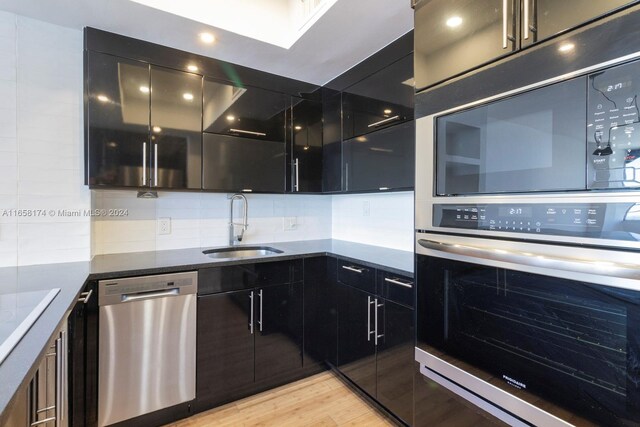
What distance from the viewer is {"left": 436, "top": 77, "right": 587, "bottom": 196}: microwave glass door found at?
0.86 m

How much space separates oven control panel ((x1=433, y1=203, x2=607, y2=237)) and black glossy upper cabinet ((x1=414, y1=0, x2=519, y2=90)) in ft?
1.65

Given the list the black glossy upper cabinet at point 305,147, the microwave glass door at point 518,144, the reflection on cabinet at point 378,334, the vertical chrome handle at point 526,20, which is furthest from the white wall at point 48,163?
the vertical chrome handle at point 526,20

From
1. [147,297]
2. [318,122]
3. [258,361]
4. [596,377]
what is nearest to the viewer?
[596,377]

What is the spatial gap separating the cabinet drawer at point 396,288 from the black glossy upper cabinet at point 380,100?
2.96 feet

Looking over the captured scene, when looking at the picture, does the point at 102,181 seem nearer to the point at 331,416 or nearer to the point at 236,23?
the point at 236,23

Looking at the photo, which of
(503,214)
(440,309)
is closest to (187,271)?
(440,309)

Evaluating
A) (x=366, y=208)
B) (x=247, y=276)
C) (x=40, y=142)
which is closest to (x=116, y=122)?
(x=40, y=142)

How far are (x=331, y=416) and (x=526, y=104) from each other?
188 cm

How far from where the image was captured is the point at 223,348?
6.25 feet

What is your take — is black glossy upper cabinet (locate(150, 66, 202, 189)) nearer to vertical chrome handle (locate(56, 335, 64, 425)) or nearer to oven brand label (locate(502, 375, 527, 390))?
vertical chrome handle (locate(56, 335, 64, 425))

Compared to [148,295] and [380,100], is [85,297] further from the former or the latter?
[380,100]

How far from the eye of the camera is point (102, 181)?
1.81 m

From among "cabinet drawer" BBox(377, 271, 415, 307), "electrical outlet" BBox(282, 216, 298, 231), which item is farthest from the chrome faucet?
"cabinet drawer" BBox(377, 271, 415, 307)

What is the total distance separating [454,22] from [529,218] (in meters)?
0.76
